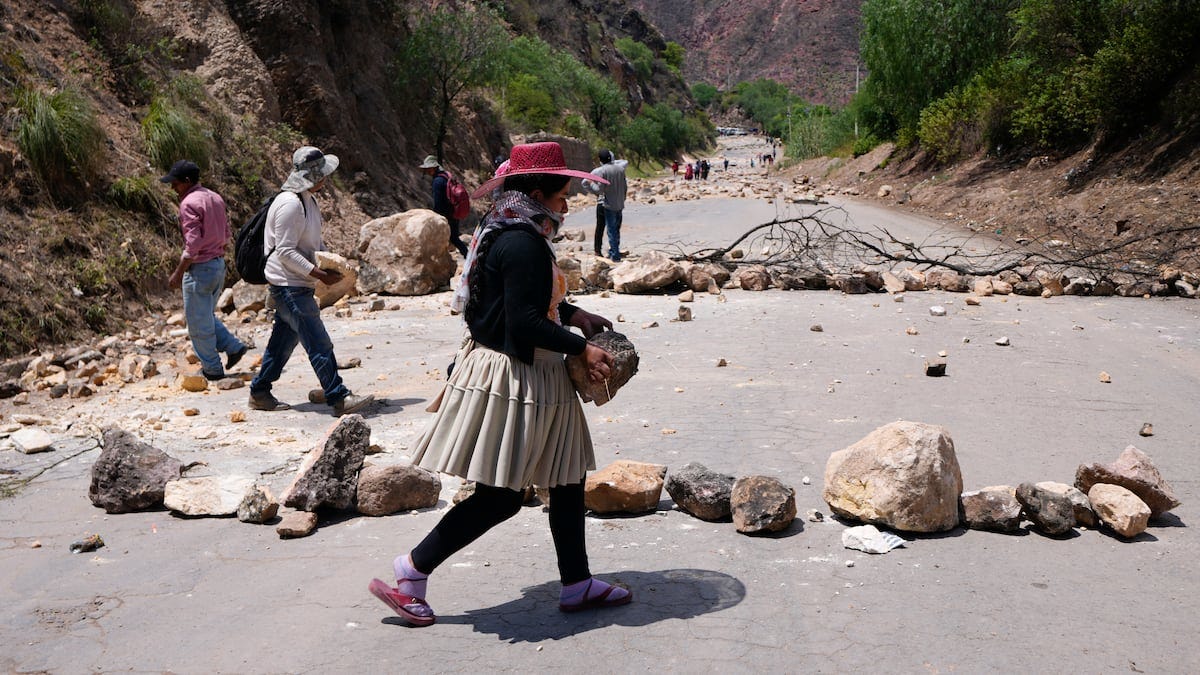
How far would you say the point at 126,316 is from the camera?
10.8 meters

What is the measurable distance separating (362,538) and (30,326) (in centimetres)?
688

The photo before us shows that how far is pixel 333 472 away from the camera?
479cm

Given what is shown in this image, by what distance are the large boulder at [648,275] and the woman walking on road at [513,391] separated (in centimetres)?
892

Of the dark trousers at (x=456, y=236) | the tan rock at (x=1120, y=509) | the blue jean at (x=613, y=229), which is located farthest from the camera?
the blue jean at (x=613, y=229)

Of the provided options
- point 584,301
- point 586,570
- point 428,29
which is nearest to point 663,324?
point 584,301

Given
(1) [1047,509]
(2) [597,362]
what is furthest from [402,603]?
(1) [1047,509]

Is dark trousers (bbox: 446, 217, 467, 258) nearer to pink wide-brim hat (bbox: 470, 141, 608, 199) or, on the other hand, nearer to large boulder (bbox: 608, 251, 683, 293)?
large boulder (bbox: 608, 251, 683, 293)

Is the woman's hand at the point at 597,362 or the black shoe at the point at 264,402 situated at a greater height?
the woman's hand at the point at 597,362

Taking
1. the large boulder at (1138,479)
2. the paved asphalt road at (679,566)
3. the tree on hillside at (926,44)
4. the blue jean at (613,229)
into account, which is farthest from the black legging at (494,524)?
the tree on hillside at (926,44)

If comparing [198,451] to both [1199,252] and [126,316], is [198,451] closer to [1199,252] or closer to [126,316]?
[126,316]

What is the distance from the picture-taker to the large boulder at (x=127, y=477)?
16.3 ft

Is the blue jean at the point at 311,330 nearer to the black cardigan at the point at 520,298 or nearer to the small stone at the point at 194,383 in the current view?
the small stone at the point at 194,383

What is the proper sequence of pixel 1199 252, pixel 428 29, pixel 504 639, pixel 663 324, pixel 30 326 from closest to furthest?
pixel 504 639 → pixel 30 326 → pixel 663 324 → pixel 1199 252 → pixel 428 29

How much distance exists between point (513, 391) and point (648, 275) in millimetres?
9235
